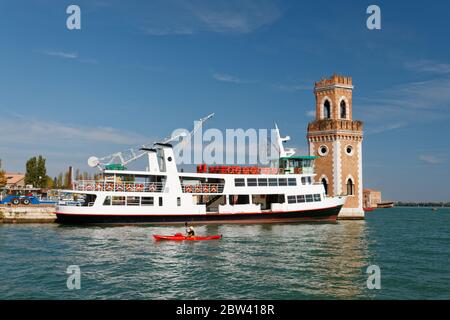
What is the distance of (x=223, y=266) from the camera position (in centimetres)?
2319

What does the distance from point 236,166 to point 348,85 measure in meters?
25.3

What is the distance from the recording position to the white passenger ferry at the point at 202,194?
44.2 metres

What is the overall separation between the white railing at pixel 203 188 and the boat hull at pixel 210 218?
3.14m

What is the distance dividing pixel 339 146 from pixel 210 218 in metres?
23.6

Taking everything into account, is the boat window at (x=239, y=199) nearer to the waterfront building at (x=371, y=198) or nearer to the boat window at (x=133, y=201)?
the boat window at (x=133, y=201)

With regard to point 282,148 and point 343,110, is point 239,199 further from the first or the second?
point 343,110

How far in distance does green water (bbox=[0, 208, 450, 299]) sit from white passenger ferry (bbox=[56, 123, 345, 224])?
6810mm

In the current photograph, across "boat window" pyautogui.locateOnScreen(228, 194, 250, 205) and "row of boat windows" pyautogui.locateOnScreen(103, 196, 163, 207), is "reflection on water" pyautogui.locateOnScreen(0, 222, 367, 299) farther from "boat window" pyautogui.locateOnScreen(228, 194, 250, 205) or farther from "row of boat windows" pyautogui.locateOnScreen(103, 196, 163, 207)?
"boat window" pyautogui.locateOnScreen(228, 194, 250, 205)

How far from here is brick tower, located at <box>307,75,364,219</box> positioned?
5828cm

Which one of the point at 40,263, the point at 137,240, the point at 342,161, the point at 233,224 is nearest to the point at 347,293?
the point at 40,263

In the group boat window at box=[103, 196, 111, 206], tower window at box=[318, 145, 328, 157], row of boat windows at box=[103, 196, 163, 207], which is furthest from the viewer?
tower window at box=[318, 145, 328, 157]

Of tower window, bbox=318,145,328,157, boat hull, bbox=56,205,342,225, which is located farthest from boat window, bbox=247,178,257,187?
tower window, bbox=318,145,328,157

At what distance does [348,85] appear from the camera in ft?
205
